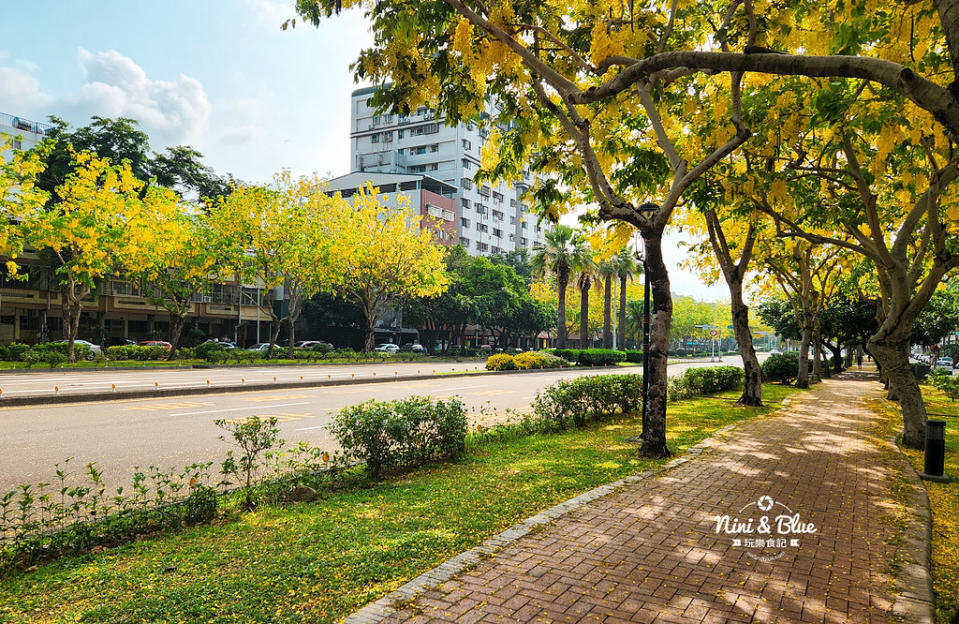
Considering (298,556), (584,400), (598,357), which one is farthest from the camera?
(598,357)

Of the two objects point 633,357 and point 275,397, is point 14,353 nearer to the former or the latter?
point 275,397

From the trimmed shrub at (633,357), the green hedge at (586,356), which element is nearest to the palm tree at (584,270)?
the green hedge at (586,356)

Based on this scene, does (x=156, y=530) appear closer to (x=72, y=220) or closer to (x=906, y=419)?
(x=906, y=419)

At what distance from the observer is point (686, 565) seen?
4.32m

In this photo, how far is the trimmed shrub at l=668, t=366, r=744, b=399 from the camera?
17.1m

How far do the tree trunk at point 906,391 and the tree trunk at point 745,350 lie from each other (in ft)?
18.0

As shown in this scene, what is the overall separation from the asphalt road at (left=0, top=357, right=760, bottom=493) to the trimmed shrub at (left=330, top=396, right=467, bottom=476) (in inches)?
16.3

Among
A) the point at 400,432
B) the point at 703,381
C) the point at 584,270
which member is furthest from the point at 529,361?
the point at 400,432

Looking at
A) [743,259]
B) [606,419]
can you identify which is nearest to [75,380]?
[606,419]

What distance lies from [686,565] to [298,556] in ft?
9.34

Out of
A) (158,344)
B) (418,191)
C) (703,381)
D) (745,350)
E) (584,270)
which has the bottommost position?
(703,381)

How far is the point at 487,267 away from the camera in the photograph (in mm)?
52812

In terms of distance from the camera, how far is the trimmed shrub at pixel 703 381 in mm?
17125

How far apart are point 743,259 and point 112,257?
2678 cm
